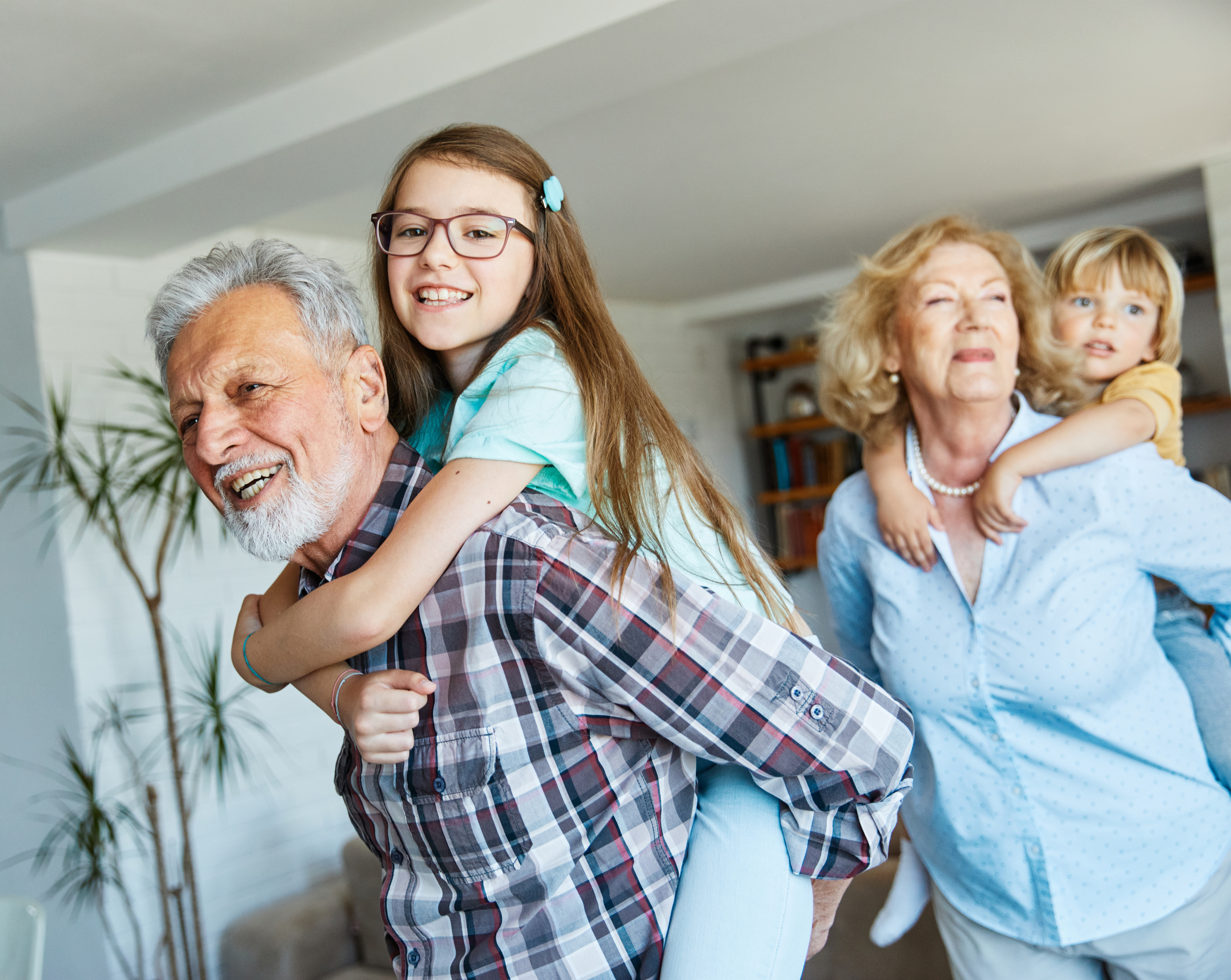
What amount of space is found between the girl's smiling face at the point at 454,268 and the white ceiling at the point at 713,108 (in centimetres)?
121

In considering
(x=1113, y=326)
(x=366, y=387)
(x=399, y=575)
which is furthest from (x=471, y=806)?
(x=1113, y=326)

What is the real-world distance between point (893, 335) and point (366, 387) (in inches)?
36.3

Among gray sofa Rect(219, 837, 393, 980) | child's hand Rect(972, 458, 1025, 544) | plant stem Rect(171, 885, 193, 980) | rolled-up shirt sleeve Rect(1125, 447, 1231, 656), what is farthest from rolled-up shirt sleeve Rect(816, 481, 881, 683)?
plant stem Rect(171, 885, 193, 980)

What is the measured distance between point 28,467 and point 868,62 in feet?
10.5

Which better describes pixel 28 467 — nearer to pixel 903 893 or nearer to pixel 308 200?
pixel 308 200

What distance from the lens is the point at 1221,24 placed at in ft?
10.9

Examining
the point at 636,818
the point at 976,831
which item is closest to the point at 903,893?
the point at 976,831

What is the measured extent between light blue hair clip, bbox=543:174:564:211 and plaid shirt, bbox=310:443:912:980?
0.44 metres

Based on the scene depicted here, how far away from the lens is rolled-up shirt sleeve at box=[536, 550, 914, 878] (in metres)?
1.00

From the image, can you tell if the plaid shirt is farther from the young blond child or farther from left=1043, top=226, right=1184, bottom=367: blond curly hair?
left=1043, top=226, right=1184, bottom=367: blond curly hair

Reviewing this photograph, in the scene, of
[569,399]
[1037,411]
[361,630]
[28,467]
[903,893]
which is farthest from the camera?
[28,467]

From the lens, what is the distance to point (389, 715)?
1.00 m

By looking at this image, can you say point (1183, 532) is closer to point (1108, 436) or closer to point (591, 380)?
point (1108, 436)

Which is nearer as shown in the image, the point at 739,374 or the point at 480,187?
the point at 480,187
